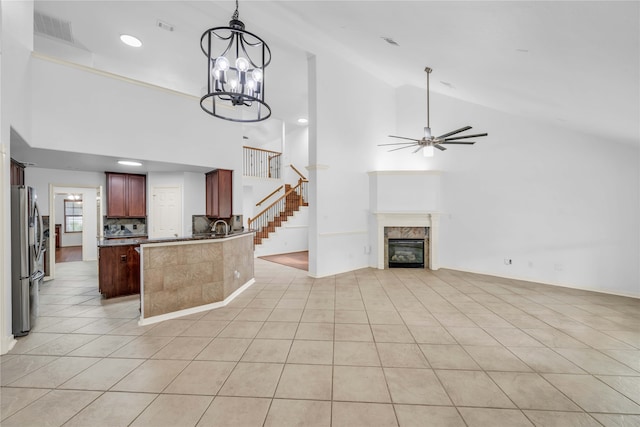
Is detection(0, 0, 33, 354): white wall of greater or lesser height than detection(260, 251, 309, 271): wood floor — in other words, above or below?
above

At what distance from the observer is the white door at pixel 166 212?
5.77 m

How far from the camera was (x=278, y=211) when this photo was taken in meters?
9.80

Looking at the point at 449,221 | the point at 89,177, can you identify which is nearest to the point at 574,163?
the point at 449,221

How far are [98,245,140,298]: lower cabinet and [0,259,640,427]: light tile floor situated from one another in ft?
0.77

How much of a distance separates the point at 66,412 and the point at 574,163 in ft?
24.3

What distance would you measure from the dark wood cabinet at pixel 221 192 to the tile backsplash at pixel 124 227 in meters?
1.93

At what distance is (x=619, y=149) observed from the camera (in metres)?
4.29

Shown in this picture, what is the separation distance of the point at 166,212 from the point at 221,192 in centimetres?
152

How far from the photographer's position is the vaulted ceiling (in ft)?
7.06

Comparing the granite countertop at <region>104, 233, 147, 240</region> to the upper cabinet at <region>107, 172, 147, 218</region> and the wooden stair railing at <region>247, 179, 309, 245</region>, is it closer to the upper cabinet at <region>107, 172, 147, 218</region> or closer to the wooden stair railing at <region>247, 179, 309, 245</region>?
the upper cabinet at <region>107, 172, 147, 218</region>

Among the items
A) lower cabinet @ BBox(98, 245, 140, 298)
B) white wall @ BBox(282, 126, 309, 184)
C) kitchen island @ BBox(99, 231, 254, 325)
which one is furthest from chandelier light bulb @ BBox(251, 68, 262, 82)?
white wall @ BBox(282, 126, 309, 184)

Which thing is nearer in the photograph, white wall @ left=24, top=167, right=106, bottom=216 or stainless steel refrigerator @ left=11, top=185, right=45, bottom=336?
stainless steel refrigerator @ left=11, top=185, right=45, bottom=336

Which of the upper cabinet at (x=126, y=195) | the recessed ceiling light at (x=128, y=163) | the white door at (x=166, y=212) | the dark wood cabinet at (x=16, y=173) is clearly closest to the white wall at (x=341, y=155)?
the white door at (x=166, y=212)

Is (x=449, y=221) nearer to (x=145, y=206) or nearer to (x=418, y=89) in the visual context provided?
(x=418, y=89)
